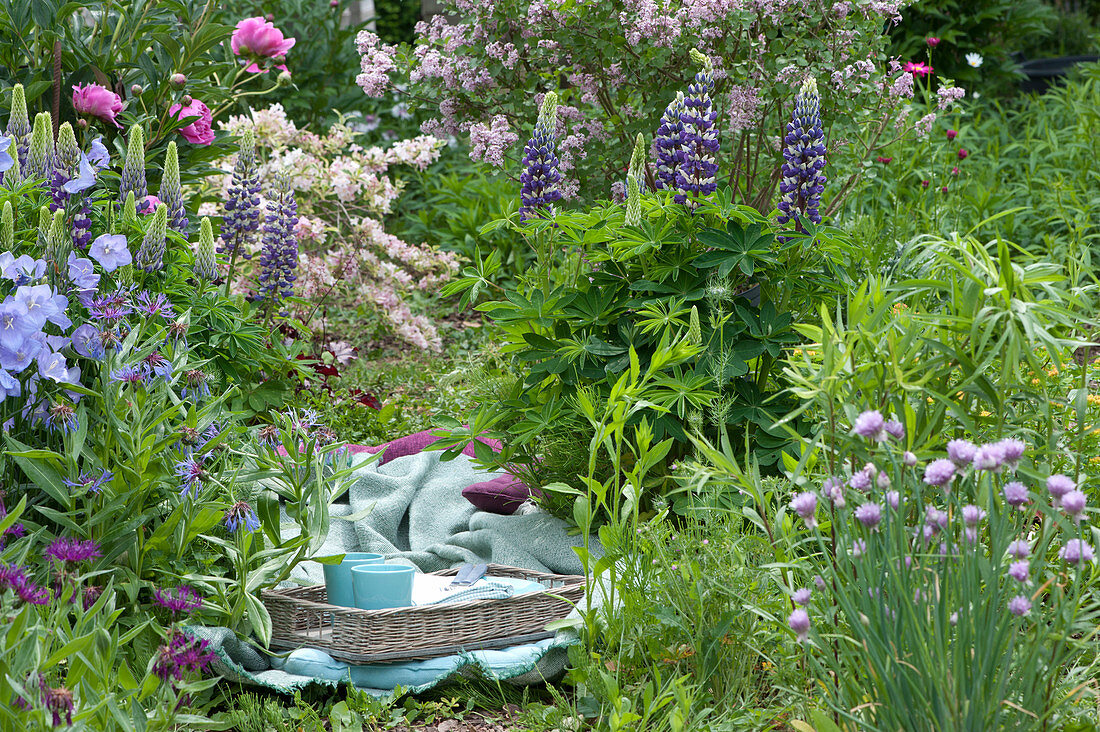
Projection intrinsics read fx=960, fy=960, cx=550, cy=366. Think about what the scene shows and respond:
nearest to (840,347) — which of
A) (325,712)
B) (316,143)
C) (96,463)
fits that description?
(325,712)

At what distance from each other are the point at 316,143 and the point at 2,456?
2974 millimetres

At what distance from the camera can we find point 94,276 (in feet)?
6.39

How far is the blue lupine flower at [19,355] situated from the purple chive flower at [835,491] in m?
1.44

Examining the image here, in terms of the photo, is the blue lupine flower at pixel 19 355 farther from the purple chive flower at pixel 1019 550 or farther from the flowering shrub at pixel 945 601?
the purple chive flower at pixel 1019 550

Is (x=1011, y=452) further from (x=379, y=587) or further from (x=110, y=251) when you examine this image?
(x=110, y=251)

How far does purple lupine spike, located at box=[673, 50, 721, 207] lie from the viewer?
2.64m

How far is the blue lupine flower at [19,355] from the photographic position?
175 cm

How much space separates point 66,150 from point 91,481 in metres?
0.70

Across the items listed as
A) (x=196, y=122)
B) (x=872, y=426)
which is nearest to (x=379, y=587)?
(x=872, y=426)

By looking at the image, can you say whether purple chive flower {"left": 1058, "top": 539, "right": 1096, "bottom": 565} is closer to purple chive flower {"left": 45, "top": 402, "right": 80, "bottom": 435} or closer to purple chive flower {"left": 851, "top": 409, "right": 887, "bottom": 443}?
purple chive flower {"left": 851, "top": 409, "right": 887, "bottom": 443}

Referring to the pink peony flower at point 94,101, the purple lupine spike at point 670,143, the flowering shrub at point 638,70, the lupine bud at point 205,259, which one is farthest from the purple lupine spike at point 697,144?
the pink peony flower at point 94,101

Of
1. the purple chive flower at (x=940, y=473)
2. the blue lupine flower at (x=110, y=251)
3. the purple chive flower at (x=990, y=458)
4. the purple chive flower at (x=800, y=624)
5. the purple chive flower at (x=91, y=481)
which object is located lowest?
the purple chive flower at (x=91, y=481)

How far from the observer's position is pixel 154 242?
205 centimetres

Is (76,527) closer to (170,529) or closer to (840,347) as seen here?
(170,529)
